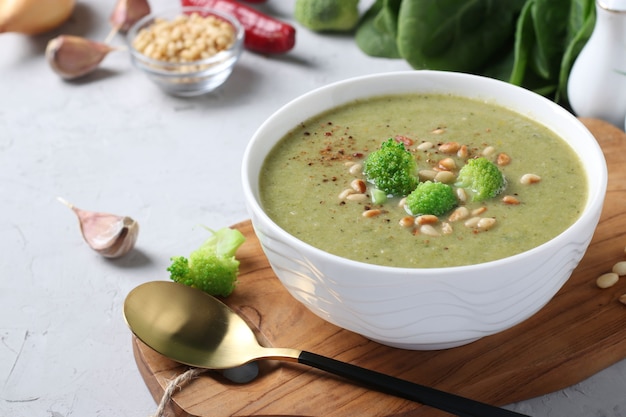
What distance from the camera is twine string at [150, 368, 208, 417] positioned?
213cm

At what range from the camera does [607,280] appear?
95.3 inches

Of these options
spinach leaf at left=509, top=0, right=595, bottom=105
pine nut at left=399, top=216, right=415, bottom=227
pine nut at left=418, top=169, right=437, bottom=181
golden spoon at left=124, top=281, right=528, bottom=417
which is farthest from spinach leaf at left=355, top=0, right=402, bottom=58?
golden spoon at left=124, top=281, right=528, bottom=417

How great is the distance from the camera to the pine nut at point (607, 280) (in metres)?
2.42

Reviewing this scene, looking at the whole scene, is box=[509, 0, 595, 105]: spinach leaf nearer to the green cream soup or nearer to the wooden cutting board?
the green cream soup

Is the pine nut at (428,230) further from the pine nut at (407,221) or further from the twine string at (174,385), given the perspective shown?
the twine string at (174,385)

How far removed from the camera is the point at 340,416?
2.07 meters

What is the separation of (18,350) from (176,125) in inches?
57.6

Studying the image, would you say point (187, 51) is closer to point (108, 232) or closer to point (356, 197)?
point (108, 232)

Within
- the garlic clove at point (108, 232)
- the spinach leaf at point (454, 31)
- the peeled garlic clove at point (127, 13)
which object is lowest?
the peeled garlic clove at point (127, 13)

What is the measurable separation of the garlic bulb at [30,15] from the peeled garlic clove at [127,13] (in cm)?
28

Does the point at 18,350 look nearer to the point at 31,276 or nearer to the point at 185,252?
the point at 31,276

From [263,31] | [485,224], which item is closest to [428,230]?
[485,224]

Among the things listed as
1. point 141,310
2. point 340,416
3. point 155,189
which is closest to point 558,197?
point 340,416

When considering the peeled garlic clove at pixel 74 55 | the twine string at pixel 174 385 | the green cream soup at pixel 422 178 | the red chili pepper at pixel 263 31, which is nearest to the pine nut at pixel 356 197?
the green cream soup at pixel 422 178
